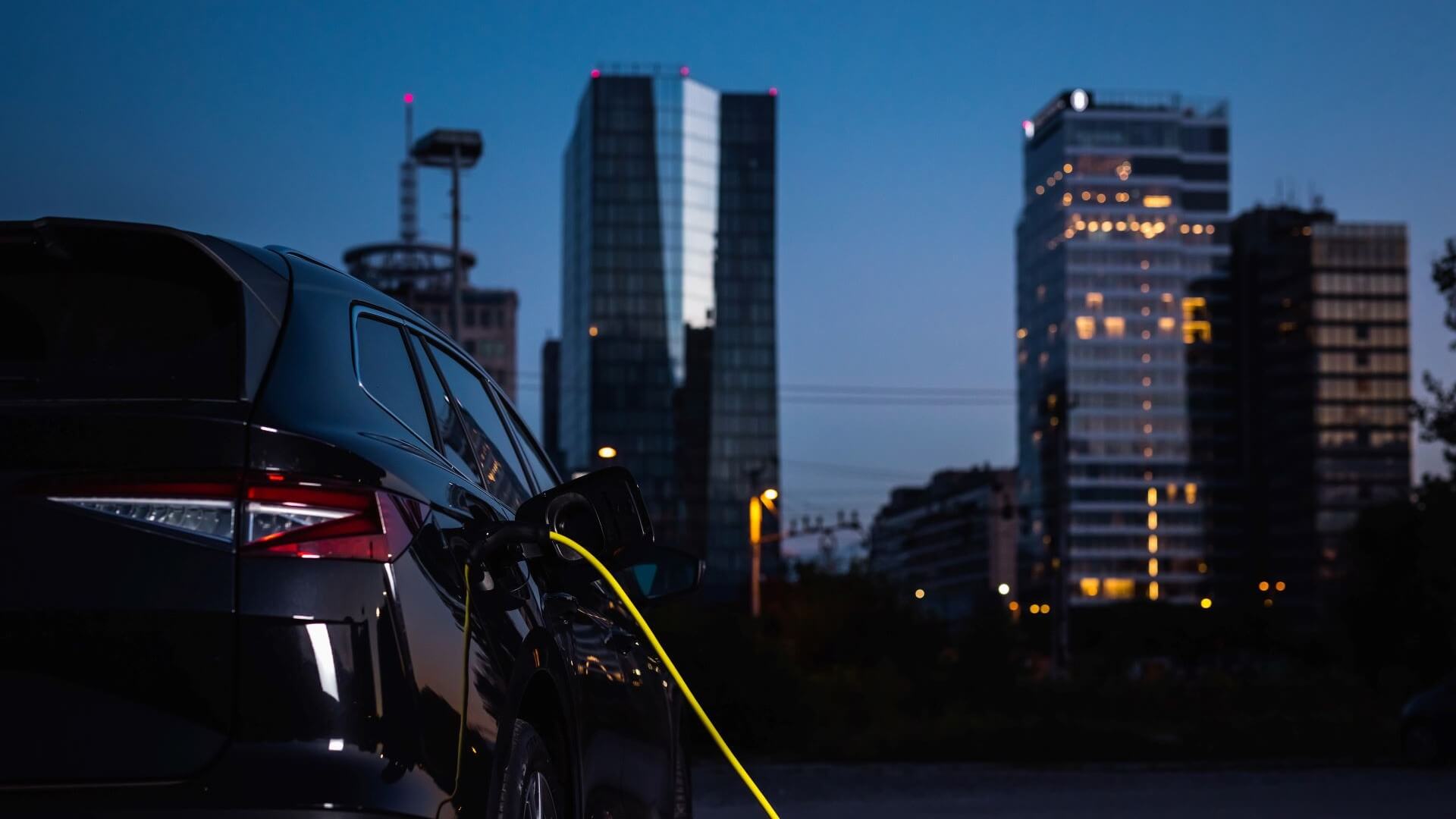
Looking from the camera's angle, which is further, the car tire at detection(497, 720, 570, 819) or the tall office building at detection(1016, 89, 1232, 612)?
the tall office building at detection(1016, 89, 1232, 612)

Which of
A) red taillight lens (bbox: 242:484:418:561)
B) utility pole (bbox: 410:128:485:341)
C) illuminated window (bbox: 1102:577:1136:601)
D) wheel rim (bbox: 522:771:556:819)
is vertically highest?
utility pole (bbox: 410:128:485:341)

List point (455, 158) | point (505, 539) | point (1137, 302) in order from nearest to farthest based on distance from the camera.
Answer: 1. point (505, 539)
2. point (455, 158)
3. point (1137, 302)

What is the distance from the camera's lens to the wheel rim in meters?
3.56

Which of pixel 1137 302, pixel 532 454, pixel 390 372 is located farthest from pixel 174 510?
pixel 1137 302

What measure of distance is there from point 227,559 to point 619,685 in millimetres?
2121

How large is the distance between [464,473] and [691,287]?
6496 inches

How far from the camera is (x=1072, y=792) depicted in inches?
616

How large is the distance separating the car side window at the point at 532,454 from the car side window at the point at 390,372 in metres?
1.16

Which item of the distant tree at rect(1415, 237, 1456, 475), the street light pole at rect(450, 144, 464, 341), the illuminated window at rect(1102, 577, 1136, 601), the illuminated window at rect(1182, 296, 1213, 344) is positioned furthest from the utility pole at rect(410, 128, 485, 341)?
the illuminated window at rect(1182, 296, 1213, 344)

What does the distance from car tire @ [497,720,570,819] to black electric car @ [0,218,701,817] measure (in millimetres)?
22

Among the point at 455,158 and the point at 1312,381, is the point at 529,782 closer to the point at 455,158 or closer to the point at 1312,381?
the point at 455,158

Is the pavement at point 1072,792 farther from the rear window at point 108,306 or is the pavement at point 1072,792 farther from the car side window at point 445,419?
the rear window at point 108,306

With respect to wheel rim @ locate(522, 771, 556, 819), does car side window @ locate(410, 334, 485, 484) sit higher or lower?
higher

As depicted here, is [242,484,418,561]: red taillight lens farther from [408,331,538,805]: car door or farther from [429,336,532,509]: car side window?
[429,336,532,509]: car side window
